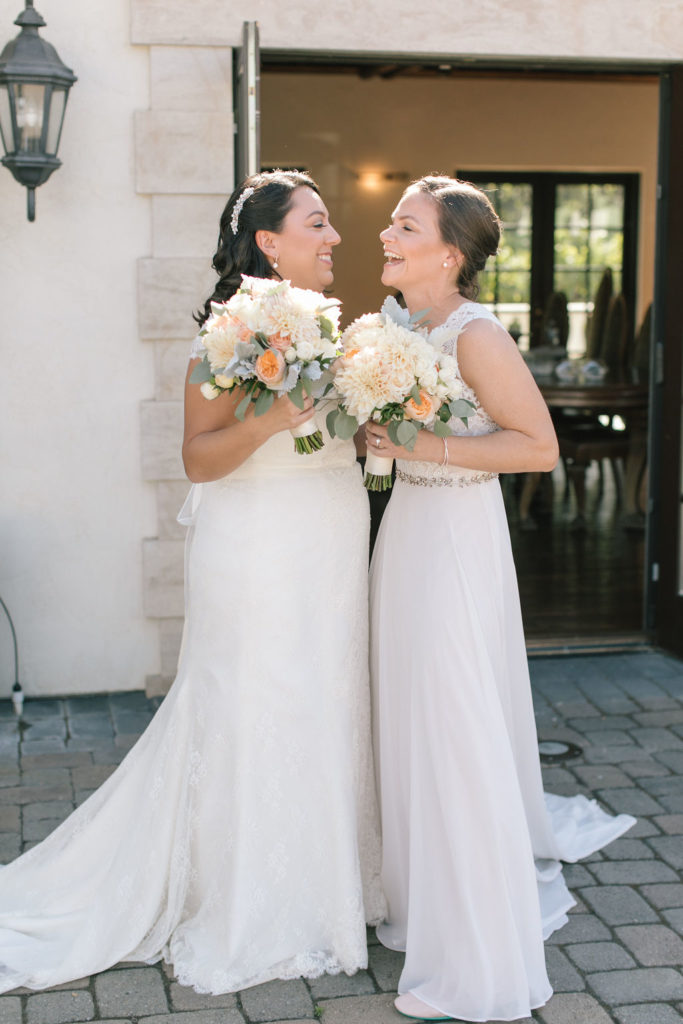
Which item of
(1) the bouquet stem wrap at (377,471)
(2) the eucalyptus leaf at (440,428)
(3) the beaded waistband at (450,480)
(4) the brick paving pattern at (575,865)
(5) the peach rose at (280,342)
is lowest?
(4) the brick paving pattern at (575,865)

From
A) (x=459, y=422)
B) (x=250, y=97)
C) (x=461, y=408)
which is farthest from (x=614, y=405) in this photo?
(x=461, y=408)

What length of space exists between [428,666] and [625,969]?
1.06 metres

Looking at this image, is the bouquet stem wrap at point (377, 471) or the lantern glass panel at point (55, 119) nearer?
the bouquet stem wrap at point (377, 471)

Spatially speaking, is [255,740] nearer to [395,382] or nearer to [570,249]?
[395,382]

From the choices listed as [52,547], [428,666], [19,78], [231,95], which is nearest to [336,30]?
[231,95]

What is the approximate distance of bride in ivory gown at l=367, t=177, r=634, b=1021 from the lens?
304cm

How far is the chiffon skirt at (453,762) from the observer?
3.03 metres

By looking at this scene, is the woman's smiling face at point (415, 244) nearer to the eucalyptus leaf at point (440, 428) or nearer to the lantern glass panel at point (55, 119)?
the eucalyptus leaf at point (440, 428)

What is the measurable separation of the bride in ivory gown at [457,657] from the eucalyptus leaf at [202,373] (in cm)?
43

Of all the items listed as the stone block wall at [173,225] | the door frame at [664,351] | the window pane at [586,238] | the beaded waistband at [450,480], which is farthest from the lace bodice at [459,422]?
the window pane at [586,238]

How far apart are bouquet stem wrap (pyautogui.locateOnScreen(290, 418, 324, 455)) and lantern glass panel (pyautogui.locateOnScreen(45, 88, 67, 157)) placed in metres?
2.49

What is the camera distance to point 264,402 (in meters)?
2.86

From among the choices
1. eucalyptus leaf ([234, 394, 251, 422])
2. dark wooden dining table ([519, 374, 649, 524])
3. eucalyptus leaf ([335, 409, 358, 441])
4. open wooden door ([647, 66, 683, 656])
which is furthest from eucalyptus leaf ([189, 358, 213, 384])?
dark wooden dining table ([519, 374, 649, 524])

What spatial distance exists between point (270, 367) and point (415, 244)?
2.10ft
